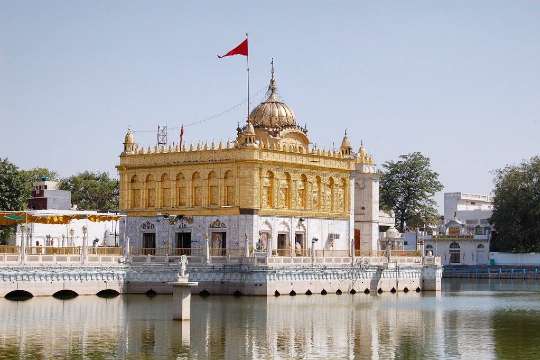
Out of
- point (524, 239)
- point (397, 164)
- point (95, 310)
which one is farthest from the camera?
point (397, 164)

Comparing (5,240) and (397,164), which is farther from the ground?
(397,164)

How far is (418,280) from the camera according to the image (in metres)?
75.6

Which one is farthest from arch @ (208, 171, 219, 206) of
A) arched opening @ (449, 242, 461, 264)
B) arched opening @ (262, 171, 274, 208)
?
arched opening @ (449, 242, 461, 264)

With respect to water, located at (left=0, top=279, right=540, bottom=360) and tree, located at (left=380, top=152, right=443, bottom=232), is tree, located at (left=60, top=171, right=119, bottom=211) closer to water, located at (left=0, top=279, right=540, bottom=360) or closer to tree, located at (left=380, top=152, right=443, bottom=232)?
tree, located at (left=380, top=152, right=443, bottom=232)

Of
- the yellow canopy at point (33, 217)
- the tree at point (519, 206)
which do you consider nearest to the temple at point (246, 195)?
the yellow canopy at point (33, 217)

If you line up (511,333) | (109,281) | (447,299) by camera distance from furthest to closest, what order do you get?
(447,299) < (109,281) < (511,333)

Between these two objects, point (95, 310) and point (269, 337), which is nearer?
point (269, 337)

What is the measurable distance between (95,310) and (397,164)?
222 feet

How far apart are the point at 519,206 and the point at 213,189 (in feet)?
144

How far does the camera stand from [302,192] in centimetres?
7462

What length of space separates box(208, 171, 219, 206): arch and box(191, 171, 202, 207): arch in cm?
79

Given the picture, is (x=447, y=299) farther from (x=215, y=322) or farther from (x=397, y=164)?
(x=397, y=164)

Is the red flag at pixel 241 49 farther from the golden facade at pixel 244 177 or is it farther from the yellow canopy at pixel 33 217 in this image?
the yellow canopy at pixel 33 217

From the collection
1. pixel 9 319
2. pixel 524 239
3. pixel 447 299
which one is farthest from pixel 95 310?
pixel 524 239
